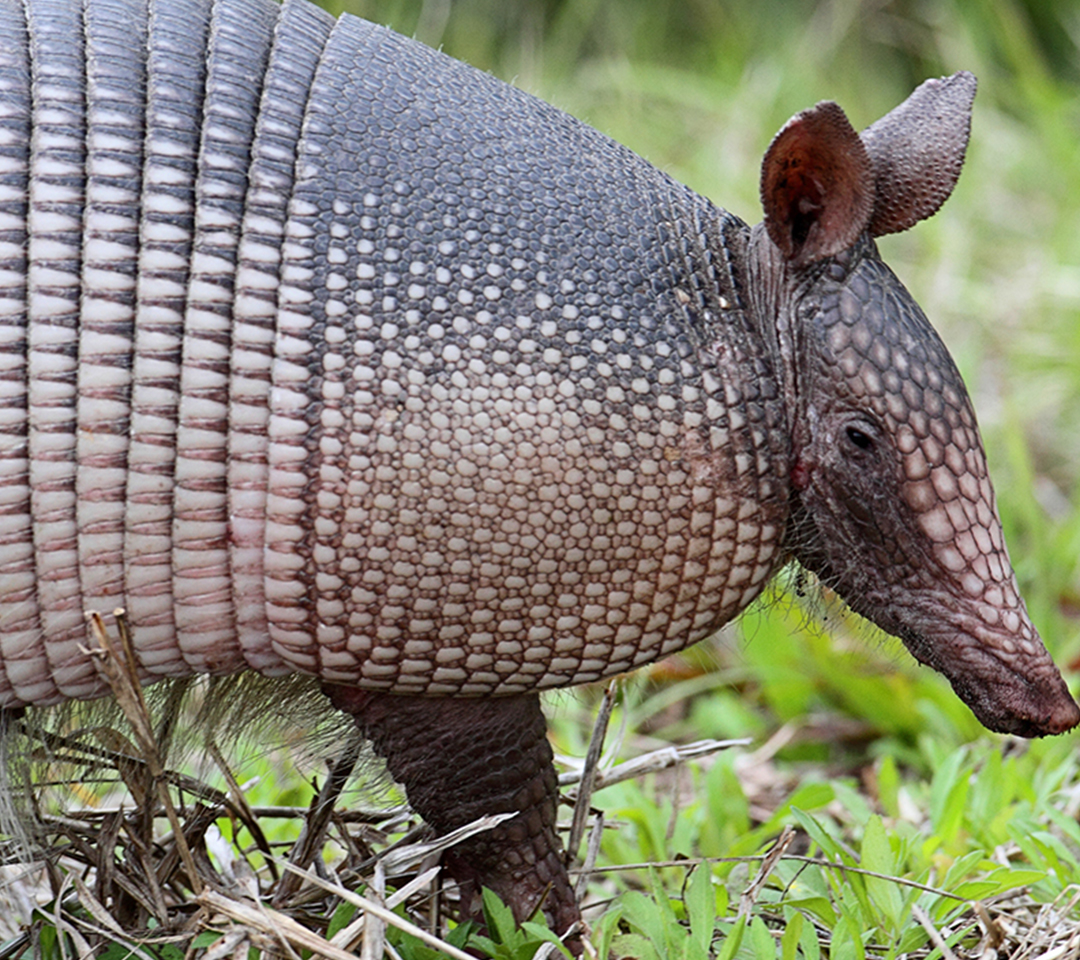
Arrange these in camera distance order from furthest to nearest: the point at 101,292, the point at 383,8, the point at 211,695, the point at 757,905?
the point at 383,8
the point at 757,905
the point at 211,695
the point at 101,292

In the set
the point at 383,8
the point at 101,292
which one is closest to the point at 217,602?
the point at 101,292

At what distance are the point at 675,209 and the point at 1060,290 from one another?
4.44 metres

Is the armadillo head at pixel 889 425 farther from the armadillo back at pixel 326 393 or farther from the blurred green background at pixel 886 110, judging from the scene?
the blurred green background at pixel 886 110

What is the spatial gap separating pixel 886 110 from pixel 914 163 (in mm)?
6752

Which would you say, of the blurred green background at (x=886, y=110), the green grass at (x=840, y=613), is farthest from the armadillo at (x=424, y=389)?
the blurred green background at (x=886, y=110)

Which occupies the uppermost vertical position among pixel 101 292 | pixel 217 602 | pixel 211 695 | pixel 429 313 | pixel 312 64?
pixel 312 64

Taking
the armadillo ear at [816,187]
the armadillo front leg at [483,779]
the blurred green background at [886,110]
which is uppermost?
the armadillo ear at [816,187]

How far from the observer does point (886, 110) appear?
30.5ft

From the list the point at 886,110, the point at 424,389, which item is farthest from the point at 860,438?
the point at 886,110

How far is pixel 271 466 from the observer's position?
263 cm

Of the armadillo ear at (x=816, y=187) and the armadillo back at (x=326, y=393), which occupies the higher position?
the armadillo ear at (x=816, y=187)

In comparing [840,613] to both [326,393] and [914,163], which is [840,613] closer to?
[914,163]

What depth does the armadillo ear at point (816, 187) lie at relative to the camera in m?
2.76

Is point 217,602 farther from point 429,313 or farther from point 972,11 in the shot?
point 972,11
